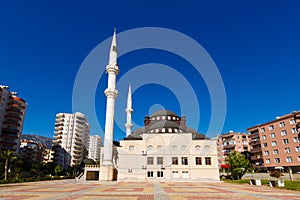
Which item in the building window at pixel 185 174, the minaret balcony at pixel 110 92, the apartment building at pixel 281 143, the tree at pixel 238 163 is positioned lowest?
the building window at pixel 185 174

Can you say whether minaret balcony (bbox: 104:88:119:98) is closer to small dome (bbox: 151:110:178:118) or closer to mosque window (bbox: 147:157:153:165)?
mosque window (bbox: 147:157:153:165)

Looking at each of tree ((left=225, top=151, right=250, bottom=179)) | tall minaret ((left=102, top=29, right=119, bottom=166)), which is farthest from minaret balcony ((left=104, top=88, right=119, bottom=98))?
tree ((left=225, top=151, right=250, bottom=179))

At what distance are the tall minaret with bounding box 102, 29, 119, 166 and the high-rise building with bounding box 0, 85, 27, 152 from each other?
35009mm

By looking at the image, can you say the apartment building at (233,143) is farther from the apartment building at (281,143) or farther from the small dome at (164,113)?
the small dome at (164,113)

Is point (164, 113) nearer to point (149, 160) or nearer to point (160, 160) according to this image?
point (160, 160)

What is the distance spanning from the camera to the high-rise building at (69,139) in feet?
297

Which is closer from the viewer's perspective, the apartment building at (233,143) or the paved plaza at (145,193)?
the paved plaza at (145,193)

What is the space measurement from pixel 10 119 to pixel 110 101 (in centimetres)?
3806

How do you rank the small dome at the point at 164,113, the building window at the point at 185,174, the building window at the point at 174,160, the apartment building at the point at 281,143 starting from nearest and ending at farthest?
the building window at the point at 185,174 < the building window at the point at 174,160 < the apartment building at the point at 281,143 < the small dome at the point at 164,113

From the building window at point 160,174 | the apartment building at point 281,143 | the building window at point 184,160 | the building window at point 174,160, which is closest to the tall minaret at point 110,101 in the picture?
the building window at point 160,174

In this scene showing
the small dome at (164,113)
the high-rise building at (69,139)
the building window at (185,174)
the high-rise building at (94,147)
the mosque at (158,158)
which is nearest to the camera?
the mosque at (158,158)

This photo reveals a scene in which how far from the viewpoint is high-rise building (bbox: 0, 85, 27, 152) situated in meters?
61.8

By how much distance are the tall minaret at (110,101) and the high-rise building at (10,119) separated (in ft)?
115

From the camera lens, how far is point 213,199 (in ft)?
44.9
